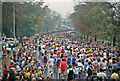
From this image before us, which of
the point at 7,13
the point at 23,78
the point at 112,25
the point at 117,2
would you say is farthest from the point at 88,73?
the point at 7,13

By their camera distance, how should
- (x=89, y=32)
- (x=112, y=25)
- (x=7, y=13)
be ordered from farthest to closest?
(x=89, y=32)
(x=7, y=13)
(x=112, y=25)

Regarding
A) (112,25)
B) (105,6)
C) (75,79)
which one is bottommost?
(75,79)

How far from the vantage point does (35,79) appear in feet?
37.9

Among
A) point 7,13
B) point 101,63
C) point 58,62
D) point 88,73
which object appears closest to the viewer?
point 88,73

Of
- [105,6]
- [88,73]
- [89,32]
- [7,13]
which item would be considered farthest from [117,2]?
[88,73]

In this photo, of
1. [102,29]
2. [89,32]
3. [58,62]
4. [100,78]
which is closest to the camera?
[100,78]

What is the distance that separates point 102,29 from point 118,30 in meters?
4.11

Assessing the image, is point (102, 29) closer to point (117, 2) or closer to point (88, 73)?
point (117, 2)

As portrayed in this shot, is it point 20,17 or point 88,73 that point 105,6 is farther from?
point 88,73

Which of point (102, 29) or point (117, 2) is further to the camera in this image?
point (102, 29)

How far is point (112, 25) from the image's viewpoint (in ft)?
117

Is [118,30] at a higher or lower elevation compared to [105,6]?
lower

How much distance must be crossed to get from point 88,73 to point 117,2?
2528cm

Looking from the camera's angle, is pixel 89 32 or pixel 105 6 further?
pixel 89 32
